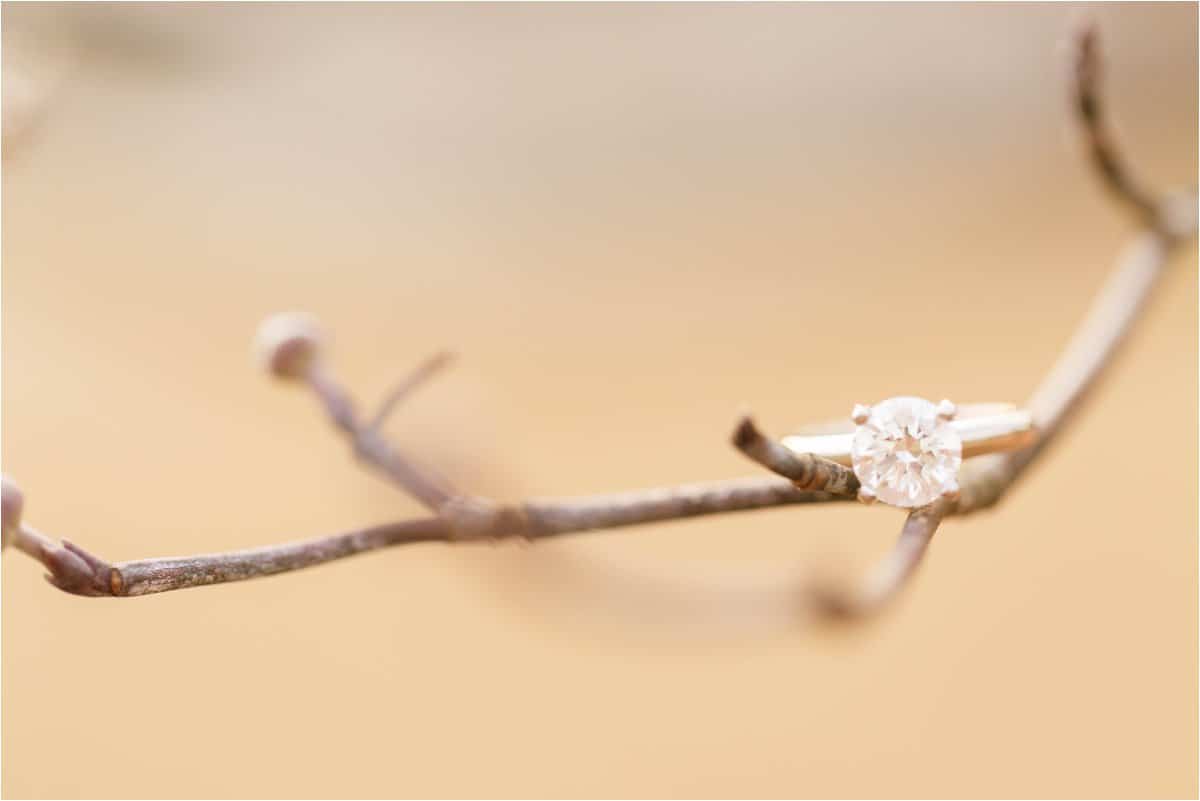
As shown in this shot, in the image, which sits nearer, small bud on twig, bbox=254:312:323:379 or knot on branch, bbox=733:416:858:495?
knot on branch, bbox=733:416:858:495

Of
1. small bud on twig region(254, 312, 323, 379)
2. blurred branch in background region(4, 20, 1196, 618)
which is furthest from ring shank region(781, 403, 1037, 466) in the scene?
small bud on twig region(254, 312, 323, 379)

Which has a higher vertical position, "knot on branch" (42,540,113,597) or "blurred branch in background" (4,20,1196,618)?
"blurred branch in background" (4,20,1196,618)

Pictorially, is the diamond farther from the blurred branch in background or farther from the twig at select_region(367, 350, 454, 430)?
the twig at select_region(367, 350, 454, 430)

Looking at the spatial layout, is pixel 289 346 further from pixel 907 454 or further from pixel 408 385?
pixel 907 454

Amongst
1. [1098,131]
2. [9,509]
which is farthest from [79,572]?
[1098,131]

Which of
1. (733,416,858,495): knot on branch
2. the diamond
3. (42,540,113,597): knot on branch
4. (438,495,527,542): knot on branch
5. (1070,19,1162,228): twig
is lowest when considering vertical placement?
(42,540,113,597): knot on branch

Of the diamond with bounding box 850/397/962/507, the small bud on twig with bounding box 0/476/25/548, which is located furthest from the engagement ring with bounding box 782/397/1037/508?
the small bud on twig with bounding box 0/476/25/548

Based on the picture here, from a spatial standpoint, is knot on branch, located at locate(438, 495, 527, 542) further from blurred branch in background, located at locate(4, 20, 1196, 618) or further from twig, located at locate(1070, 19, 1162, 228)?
twig, located at locate(1070, 19, 1162, 228)

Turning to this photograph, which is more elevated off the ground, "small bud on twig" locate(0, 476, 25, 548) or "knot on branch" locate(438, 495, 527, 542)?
"knot on branch" locate(438, 495, 527, 542)

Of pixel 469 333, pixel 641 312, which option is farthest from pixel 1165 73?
pixel 469 333
